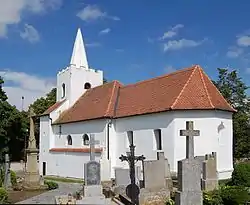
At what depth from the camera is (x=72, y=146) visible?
33.7 metres

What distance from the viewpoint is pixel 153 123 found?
25500 mm

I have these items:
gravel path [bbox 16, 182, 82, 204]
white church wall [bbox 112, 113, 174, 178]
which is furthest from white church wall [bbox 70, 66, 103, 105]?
gravel path [bbox 16, 182, 82, 204]

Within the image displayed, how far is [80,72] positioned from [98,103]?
7.01 meters

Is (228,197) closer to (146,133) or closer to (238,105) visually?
(146,133)

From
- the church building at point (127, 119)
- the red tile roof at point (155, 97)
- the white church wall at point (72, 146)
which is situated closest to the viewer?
the church building at point (127, 119)

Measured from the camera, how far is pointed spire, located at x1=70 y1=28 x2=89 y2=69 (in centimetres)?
3831

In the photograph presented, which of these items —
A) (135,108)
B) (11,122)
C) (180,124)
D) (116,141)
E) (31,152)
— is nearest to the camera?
(31,152)

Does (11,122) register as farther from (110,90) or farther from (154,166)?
(154,166)

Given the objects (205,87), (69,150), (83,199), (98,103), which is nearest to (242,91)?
(205,87)

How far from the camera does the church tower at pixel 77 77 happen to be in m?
37.4

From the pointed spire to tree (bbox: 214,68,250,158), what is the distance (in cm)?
1418

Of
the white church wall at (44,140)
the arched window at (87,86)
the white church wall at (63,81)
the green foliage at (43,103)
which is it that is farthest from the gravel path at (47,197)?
the green foliage at (43,103)

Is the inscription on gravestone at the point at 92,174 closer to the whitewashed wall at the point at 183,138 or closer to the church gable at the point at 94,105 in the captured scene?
the whitewashed wall at the point at 183,138

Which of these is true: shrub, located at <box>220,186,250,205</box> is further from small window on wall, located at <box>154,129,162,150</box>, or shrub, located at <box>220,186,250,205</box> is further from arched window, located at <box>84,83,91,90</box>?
arched window, located at <box>84,83,91,90</box>
